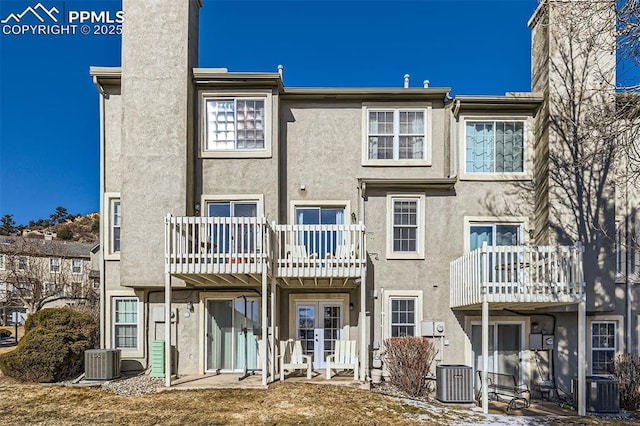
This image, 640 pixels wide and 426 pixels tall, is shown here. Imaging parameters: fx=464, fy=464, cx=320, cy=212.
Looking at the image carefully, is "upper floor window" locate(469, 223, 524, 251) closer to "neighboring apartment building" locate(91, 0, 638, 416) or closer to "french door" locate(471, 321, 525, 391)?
"neighboring apartment building" locate(91, 0, 638, 416)

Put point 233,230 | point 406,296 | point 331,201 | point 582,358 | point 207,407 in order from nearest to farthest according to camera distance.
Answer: point 207,407
point 582,358
point 233,230
point 406,296
point 331,201

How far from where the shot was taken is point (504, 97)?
44.2ft

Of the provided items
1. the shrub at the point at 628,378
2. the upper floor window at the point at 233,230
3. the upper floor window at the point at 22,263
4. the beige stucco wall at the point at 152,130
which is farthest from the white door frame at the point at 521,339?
the upper floor window at the point at 22,263

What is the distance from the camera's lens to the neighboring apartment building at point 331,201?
12.7 m

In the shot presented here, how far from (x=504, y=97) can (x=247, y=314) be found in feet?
32.1

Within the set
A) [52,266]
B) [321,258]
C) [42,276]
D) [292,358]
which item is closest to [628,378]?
[321,258]

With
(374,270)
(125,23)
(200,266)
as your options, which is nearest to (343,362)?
(374,270)

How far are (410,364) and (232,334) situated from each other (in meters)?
5.09

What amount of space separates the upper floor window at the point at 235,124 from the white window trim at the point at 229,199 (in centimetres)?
138

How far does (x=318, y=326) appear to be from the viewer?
44.6ft

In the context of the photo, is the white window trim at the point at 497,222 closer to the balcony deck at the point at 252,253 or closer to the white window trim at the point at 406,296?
the white window trim at the point at 406,296

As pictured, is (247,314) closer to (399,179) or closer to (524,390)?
(399,179)

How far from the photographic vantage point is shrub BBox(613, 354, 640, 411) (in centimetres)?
1201

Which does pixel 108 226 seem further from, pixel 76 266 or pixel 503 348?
pixel 76 266
